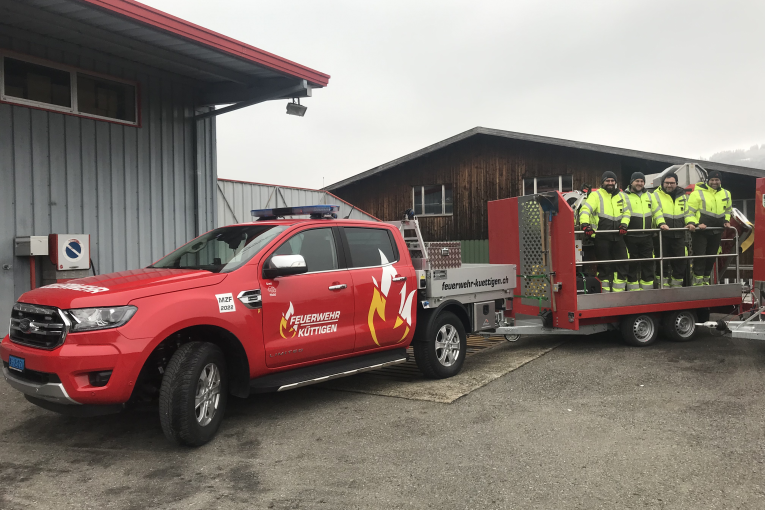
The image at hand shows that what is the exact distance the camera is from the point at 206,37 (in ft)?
28.5

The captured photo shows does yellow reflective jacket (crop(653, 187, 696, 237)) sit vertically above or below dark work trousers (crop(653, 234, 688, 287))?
above

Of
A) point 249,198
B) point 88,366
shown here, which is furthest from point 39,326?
point 249,198

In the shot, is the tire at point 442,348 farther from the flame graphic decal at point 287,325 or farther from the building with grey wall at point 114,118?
the building with grey wall at point 114,118

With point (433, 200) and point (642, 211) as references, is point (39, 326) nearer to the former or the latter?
point (642, 211)

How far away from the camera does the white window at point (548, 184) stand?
1862cm

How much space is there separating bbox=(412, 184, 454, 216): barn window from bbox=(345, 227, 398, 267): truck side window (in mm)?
14187

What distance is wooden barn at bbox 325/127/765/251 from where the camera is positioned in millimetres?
17938

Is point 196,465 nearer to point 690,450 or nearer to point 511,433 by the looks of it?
point 511,433

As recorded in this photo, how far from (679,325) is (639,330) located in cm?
77

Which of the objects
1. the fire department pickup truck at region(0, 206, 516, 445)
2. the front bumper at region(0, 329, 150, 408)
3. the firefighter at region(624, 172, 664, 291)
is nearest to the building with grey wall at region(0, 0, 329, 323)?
the fire department pickup truck at region(0, 206, 516, 445)

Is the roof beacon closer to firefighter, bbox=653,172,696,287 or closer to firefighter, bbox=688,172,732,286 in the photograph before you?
firefighter, bbox=653,172,696,287

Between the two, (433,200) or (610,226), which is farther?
(433,200)

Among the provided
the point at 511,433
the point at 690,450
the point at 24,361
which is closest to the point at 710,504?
the point at 690,450

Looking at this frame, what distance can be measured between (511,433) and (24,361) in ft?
12.8
